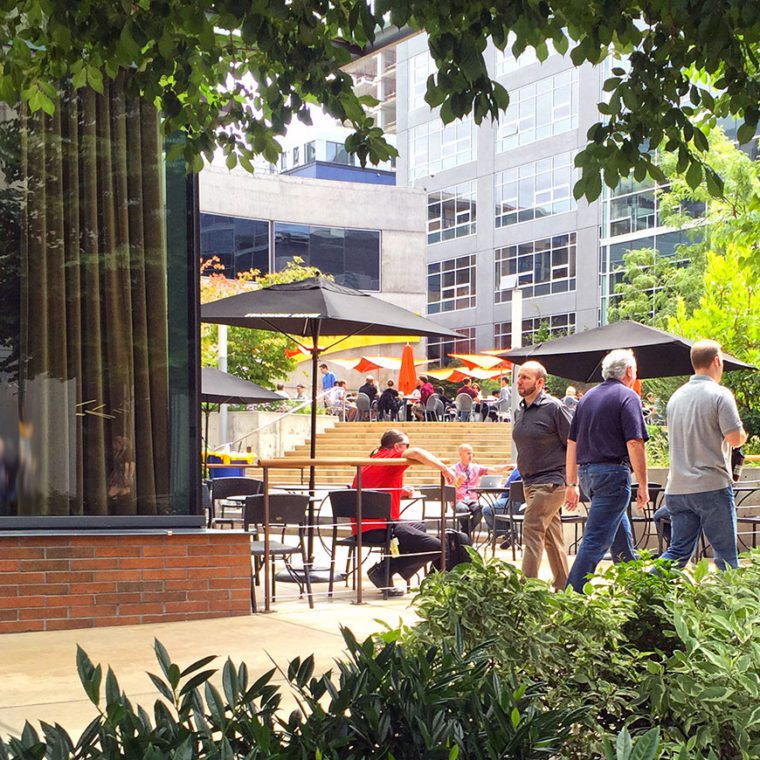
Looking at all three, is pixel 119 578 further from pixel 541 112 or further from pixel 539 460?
pixel 541 112

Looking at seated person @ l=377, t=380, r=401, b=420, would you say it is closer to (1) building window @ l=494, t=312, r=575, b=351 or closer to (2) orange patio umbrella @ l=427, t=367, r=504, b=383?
(2) orange patio umbrella @ l=427, t=367, r=504, b=383

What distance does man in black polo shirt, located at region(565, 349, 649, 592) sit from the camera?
27.6 ft

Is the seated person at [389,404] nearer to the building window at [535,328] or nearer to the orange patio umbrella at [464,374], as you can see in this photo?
the orange patio umbrella at [464,374]

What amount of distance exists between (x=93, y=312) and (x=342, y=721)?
6.17 meters

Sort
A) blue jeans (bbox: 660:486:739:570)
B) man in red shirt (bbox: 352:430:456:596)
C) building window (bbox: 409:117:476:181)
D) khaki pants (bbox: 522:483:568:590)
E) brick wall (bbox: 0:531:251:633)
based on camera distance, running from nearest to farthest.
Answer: brick wall (bbox: 0:531:251:633), blue jeans (bbox: 660:486:739:570), khaki pants (bbox: 522:483:568:590), man in red shirt (bbox: 352:430:456:596), building window (bbox: 409:117:476:181)

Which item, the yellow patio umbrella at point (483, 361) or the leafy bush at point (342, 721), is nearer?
the leafy bush at point (342, 721)

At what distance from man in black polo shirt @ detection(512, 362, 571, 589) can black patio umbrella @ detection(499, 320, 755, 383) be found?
4232 millimetres

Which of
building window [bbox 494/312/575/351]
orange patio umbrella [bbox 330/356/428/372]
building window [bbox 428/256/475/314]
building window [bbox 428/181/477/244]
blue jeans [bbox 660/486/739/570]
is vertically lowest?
blue jeans [bbox 660/486/739/570]

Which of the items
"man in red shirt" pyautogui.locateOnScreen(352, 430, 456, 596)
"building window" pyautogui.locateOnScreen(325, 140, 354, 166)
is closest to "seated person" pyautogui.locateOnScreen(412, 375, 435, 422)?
"man in red shirt" pyautogui.locateOnScreen(352, 430, 456, 596)

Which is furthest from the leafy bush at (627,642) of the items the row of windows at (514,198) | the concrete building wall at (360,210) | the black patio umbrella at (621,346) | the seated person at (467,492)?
the row of windows at (514,198)

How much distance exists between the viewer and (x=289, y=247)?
1971 inches

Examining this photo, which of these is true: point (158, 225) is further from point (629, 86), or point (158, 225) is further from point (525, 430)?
point (629, 86)

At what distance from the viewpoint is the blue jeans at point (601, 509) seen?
27.3 feet

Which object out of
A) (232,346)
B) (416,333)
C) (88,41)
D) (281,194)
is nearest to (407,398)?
(232,346)
